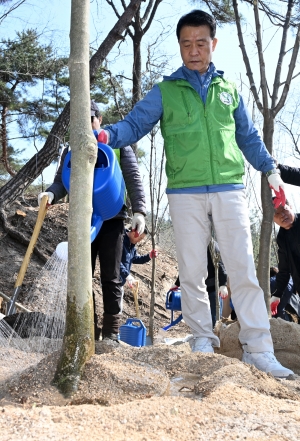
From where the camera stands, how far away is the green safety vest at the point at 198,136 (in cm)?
262

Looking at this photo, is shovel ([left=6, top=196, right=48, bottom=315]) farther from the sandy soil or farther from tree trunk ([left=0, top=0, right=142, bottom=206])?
tree trunk ([left=0, top=0, right=142, bottom=206])

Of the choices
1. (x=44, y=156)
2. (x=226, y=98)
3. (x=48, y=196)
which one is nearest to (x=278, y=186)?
(x=226, y=98)

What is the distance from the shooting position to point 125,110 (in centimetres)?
767

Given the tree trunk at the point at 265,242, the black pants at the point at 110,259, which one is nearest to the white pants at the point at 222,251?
the black pants at the point at 110,259

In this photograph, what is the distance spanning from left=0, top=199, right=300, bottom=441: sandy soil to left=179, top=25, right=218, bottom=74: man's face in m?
1.54

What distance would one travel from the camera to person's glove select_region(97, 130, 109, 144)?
2.40m

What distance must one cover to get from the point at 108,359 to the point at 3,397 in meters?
0.41

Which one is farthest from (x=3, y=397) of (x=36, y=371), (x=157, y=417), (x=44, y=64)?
(x=44, y=64)

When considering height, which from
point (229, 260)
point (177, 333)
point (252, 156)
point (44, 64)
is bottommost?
point (177, 333)

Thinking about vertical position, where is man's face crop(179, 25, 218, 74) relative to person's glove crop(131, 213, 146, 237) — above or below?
above

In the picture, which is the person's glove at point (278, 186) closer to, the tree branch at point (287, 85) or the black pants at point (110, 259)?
the black pants at point (110, 259)

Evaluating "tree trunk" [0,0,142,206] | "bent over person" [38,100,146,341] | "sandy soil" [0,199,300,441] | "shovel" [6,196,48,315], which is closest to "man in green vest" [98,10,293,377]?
"sandy soil" [0,199,300,441]

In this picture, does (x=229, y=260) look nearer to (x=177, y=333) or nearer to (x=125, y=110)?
(x=177, y=333)

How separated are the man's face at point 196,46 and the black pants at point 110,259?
1.06m
